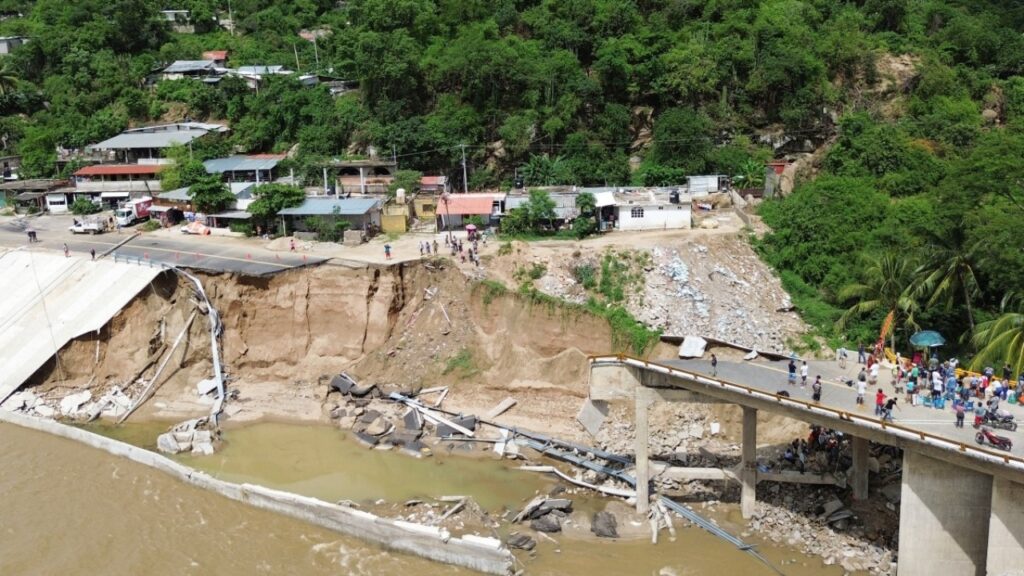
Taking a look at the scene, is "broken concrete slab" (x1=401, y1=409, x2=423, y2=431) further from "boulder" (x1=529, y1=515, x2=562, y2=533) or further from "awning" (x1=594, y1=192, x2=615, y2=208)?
"awning" (x1=594, y1=192, x2=615, y2=208)

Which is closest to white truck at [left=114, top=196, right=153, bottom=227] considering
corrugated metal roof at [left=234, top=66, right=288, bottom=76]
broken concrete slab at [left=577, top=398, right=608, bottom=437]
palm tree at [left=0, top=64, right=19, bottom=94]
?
corrugated metal roof at [left=234, top=66, right=288, bottom=76]

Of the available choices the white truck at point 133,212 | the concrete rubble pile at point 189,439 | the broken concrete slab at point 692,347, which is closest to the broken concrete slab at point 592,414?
the broken concrete slab at point 692,347

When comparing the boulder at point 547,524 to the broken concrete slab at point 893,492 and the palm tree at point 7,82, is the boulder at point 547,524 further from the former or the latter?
the palm tree at point 7,82

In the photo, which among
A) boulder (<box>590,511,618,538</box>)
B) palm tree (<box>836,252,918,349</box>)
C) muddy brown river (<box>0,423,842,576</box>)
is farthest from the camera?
palm tree (<box>836,252,918,349</box>)

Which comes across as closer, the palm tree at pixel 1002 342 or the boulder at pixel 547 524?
the palm tree at pixel 1002 342

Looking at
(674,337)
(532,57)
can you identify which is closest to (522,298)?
(674,337)

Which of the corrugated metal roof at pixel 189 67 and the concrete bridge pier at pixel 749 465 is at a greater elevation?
the corrugated metal roof at pixel 189 67

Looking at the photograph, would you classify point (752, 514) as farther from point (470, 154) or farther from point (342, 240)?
point (470, 154)
